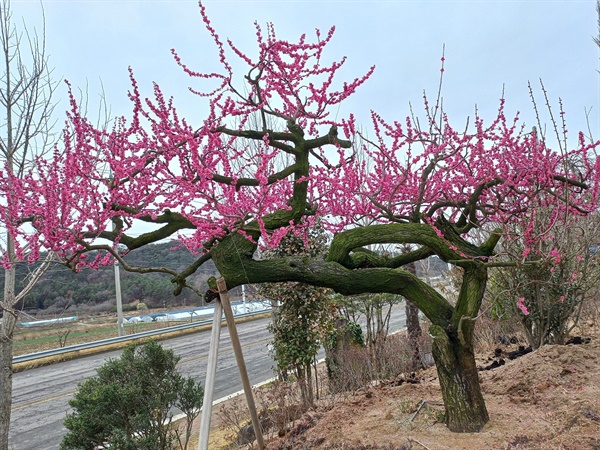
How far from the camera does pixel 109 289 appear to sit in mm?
31609

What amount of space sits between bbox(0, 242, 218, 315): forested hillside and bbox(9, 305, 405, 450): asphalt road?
12.9m

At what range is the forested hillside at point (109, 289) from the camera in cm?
2775

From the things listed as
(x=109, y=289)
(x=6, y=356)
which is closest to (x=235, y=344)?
(x=6, y=356)

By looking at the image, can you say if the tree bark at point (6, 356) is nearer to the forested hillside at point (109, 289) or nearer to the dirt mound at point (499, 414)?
the dirt mound at point (499, 414)

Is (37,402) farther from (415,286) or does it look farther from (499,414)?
(499,414)

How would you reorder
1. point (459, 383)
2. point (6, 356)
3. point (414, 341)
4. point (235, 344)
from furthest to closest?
point (414, 341), point (6, 356), point (235, 344), point (459, 383)

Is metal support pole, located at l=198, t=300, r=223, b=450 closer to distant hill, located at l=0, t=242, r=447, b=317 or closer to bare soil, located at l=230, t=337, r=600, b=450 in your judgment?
bare soil, located at l=230, t=337, r=600, b=450

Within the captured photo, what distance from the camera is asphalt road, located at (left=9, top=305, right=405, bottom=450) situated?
7.51 meters

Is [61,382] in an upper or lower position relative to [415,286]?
lower

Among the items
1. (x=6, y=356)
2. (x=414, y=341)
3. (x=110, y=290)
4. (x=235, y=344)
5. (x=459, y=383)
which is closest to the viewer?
(x=459, y=383)

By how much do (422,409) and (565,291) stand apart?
9.82ft

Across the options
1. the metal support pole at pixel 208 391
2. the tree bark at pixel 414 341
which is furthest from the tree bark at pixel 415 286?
the tree bark at pixel 414 341

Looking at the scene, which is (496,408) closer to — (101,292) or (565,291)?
(565,291)

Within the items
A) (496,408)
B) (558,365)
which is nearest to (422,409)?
(496,408)
